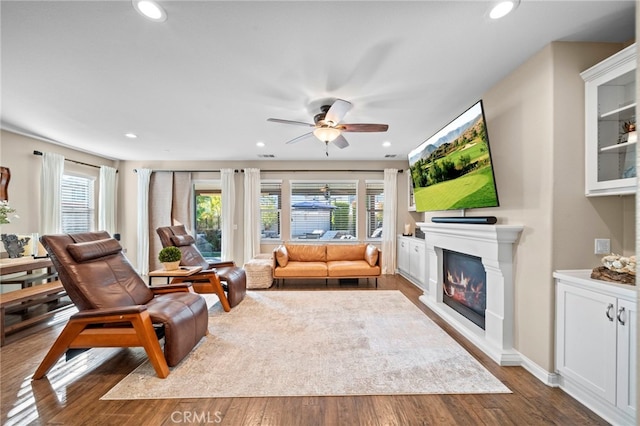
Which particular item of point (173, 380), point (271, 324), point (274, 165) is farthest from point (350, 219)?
point (173, 380)

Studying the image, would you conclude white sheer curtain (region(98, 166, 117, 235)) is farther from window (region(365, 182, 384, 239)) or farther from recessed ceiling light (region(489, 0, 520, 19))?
recessed ceiling light (region(489, 0, 520, 19))

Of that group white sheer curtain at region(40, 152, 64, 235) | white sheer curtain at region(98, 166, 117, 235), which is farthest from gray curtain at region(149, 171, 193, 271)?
white sheer curtain at region(40, 152, 64, 235)

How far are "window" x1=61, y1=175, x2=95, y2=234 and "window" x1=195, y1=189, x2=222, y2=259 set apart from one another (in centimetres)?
197

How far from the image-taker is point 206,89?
260cm

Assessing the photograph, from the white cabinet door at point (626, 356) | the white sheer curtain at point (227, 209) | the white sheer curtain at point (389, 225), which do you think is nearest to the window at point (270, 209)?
the white sheer curtain at point (227, 209)

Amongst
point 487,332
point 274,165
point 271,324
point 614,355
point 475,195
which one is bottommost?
point 271,324

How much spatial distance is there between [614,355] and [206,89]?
3776 mm

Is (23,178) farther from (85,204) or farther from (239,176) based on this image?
(239,176)

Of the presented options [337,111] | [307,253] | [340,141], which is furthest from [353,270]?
[337,111]

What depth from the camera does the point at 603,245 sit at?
1930 millimetres

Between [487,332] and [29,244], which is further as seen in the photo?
[29,244]

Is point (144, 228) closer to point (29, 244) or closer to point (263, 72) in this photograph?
point (29, 244)

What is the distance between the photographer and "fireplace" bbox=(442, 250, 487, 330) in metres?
2.80

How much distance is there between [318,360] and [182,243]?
2992 mm
